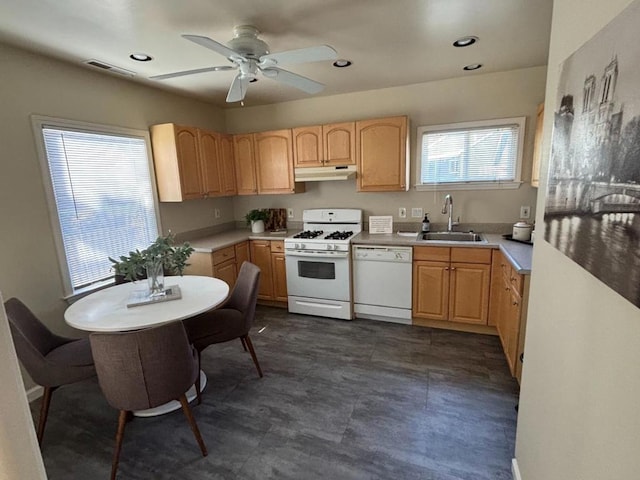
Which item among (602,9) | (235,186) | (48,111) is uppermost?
(48,111)

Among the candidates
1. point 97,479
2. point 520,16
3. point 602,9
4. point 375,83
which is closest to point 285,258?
point 375,83

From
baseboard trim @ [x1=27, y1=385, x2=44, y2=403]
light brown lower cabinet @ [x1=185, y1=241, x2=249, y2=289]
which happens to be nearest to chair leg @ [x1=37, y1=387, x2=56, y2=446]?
baseboard trim @ [x1=27, y1=385, x2=44, y2=403]

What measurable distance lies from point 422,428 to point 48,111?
140 inches

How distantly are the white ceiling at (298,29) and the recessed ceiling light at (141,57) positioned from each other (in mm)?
45

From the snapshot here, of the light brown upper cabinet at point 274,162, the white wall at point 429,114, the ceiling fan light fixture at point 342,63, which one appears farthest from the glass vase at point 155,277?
the white wall at point 429,114

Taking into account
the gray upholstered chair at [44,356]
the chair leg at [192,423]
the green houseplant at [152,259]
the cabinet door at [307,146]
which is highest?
the cabinet door at [307,146]

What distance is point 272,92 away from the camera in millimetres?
3625

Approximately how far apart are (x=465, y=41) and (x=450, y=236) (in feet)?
6.14

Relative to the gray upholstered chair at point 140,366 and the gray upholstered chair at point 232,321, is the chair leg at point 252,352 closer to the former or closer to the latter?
the gray upholstered chair at point 232,321

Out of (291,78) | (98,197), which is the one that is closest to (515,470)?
(291,78)

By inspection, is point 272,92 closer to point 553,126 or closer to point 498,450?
Result: point 553,126

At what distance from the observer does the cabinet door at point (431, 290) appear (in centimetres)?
317

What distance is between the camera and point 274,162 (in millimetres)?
3977

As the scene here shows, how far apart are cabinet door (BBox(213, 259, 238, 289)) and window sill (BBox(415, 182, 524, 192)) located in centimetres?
233
